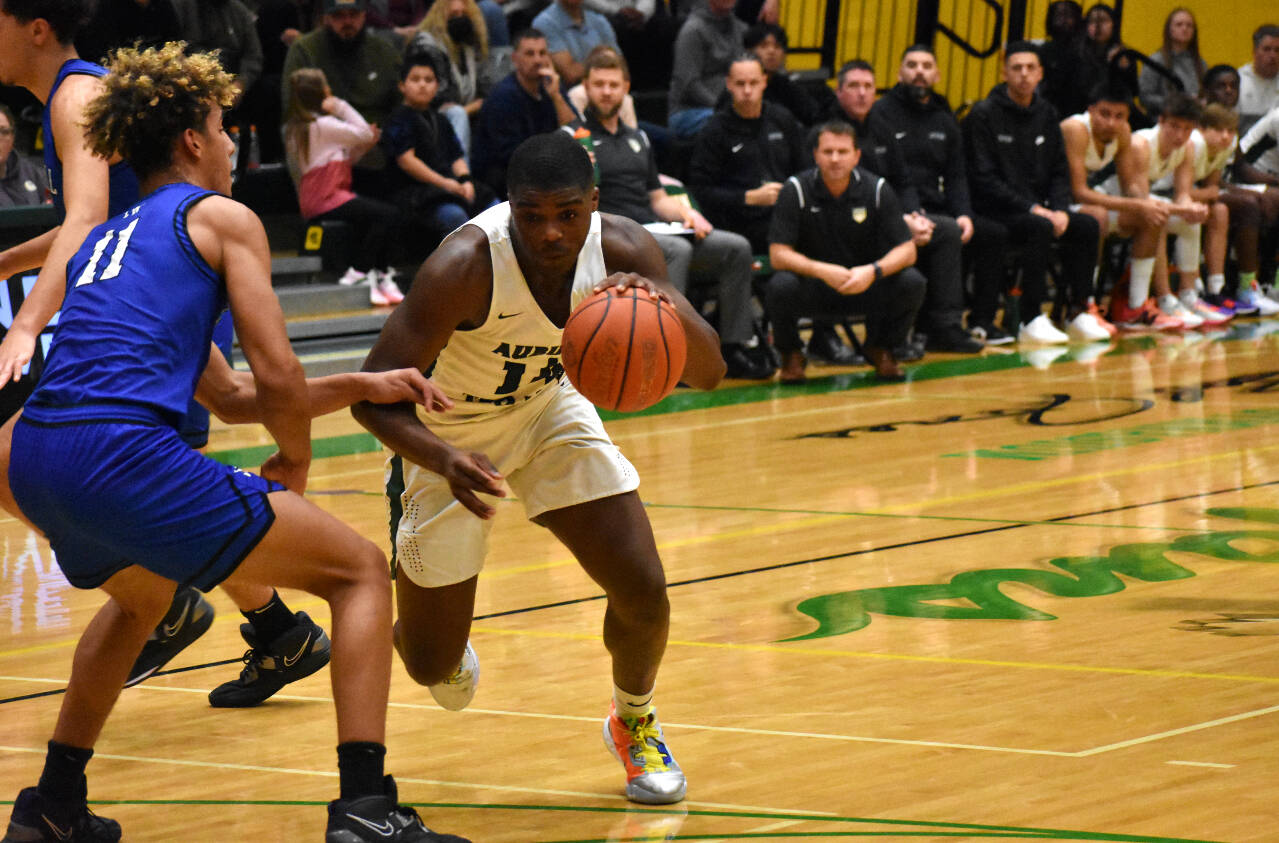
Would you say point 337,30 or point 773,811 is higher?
point 337,30

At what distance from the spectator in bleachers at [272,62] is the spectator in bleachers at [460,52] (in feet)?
3.36

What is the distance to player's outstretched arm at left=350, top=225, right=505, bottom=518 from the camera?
371cm

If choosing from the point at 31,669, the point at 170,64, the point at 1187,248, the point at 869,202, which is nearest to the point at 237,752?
the point at 31,669

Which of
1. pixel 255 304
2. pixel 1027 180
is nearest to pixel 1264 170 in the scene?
pixel 1027 180

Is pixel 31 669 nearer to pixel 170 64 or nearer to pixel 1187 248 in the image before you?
pixel 170 64

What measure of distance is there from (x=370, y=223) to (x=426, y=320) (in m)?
7.94

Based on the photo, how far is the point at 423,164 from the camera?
11531mm

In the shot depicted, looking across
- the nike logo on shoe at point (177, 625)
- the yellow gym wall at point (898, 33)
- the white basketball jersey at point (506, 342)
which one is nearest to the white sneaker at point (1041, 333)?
the yellow gym wall at point (898, 33)

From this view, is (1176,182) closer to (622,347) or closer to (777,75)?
(777,75)

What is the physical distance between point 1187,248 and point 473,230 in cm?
1110

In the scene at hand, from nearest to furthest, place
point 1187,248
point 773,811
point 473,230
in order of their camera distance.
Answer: point 773,811
point 473,230
point 1187,248

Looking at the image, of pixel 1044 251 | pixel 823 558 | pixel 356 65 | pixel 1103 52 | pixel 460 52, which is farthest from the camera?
pixel 1103 52

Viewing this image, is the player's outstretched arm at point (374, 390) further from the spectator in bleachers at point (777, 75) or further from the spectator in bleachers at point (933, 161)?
the spectator in bleachers at point (777, 75)

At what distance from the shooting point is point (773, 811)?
3.56 metres
